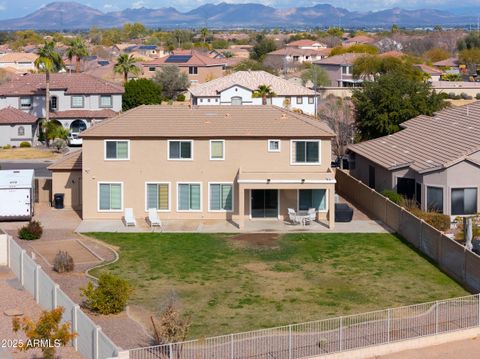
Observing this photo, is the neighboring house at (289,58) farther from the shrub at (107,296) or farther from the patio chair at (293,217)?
the shrub at (107,296)

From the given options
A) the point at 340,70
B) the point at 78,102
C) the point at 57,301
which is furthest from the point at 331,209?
the point at 340,70

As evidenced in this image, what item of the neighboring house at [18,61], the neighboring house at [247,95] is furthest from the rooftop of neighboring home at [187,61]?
the neighboring house at [18,61]

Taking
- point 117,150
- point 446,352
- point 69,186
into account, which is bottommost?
point 446,352

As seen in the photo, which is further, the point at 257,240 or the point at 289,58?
the point at 289,58

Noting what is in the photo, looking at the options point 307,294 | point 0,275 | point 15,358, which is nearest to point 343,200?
point 307,294

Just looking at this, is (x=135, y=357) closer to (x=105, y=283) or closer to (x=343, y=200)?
(x=105, y=283)

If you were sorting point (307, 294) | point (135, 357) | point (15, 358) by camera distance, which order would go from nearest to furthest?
point (135, 357) → point (15, 358) → point (307, 294)

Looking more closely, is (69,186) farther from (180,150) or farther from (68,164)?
Result: (180,150)
